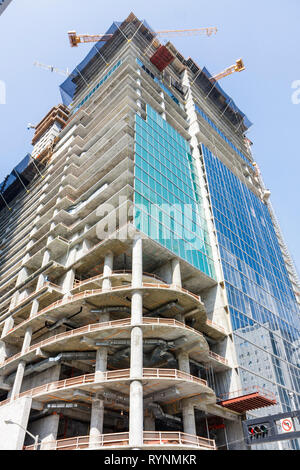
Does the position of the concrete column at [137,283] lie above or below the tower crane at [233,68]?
below

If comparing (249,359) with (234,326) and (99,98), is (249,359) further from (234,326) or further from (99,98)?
(99,98)

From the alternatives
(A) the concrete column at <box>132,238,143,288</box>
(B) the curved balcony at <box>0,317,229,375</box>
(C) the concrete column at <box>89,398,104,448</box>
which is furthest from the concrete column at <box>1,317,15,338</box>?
(A) the concrete column at <box>132,238,143,288</box>

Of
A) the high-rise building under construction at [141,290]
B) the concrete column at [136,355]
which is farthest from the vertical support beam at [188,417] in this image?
the concrete column at [136,355]

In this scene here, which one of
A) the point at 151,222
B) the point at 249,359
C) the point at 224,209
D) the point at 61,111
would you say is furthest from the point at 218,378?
the point at 61,111

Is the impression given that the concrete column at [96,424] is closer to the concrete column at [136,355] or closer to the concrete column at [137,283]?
the concrete column at [136,355]

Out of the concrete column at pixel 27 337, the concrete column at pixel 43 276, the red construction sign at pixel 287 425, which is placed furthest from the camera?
the concrete column at pixel 43 276

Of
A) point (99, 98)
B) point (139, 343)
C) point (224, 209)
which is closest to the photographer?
point (139, 343)

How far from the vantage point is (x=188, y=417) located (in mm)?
29062

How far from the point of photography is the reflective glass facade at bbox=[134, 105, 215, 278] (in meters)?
36.4

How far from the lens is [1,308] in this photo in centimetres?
4678

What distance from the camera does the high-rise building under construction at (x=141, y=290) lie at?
92.3ft

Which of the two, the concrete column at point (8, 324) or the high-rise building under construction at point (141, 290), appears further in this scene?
the concrete column at point (8, 324)

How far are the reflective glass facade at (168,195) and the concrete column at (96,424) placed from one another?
52.5 ft
